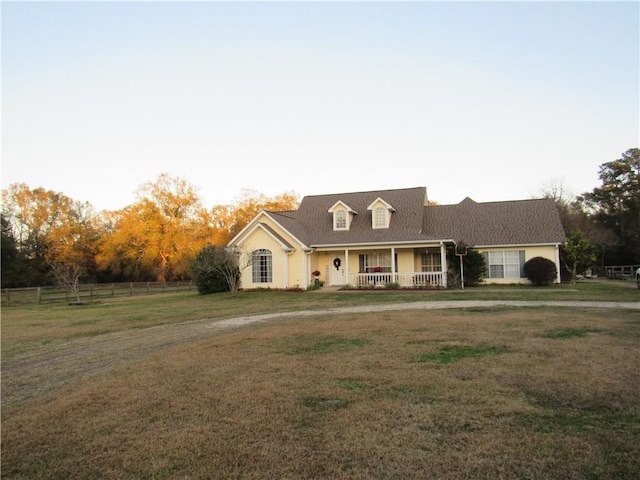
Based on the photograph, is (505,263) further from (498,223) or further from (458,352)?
(458,352)

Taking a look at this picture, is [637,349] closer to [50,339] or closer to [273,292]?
[50,339]

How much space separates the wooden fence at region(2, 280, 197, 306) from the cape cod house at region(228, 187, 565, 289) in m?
12.2

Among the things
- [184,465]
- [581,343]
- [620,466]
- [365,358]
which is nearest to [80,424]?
[184,465]

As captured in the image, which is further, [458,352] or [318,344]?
Answer: [318,344]

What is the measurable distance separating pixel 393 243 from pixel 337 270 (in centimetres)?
440

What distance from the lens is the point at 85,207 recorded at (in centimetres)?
6125

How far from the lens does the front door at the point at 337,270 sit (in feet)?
92.9

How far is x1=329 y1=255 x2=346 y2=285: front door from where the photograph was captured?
28.3m

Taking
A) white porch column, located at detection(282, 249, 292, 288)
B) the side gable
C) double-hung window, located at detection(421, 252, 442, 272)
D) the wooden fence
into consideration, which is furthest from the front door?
the wooden fence

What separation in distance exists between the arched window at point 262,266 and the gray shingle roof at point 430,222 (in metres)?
2.10

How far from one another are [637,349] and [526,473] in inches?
215

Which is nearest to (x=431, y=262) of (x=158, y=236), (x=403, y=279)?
(x=403, y=279)

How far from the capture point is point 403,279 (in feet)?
86.3

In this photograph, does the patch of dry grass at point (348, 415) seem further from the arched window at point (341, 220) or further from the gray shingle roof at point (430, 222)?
the arched window at point (341, 220)
